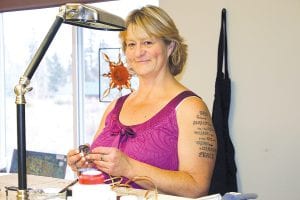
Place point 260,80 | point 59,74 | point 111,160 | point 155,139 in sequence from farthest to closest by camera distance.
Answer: point 59,74
point 260,80
point 155,139
point 111,160

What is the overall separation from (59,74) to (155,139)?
1648 millimetres

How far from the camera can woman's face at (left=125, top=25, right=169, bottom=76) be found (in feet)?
4.26

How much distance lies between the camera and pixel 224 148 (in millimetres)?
1922

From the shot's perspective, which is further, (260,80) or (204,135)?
(260,80)

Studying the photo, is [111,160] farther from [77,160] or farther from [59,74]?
[59,74]

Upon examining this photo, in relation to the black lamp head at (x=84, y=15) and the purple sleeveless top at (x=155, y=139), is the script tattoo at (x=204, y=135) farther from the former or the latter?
the black lamp head at (x=84, y=15)

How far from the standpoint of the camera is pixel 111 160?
1.02 m

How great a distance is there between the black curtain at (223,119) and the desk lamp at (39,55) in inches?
45.5

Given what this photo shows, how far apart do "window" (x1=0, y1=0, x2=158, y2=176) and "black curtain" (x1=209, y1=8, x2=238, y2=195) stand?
0.66 metres

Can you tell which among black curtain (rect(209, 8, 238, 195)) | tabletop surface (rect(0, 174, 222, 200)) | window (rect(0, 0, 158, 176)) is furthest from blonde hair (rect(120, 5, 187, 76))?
window (rect(0, 0, 158, 176))

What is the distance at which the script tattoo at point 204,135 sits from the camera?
3.90 feet

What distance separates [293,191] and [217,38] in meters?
0.84

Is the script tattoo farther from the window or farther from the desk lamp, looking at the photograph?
the window

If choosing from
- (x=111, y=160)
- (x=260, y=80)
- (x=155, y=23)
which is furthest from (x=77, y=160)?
(x=260, y=80)
